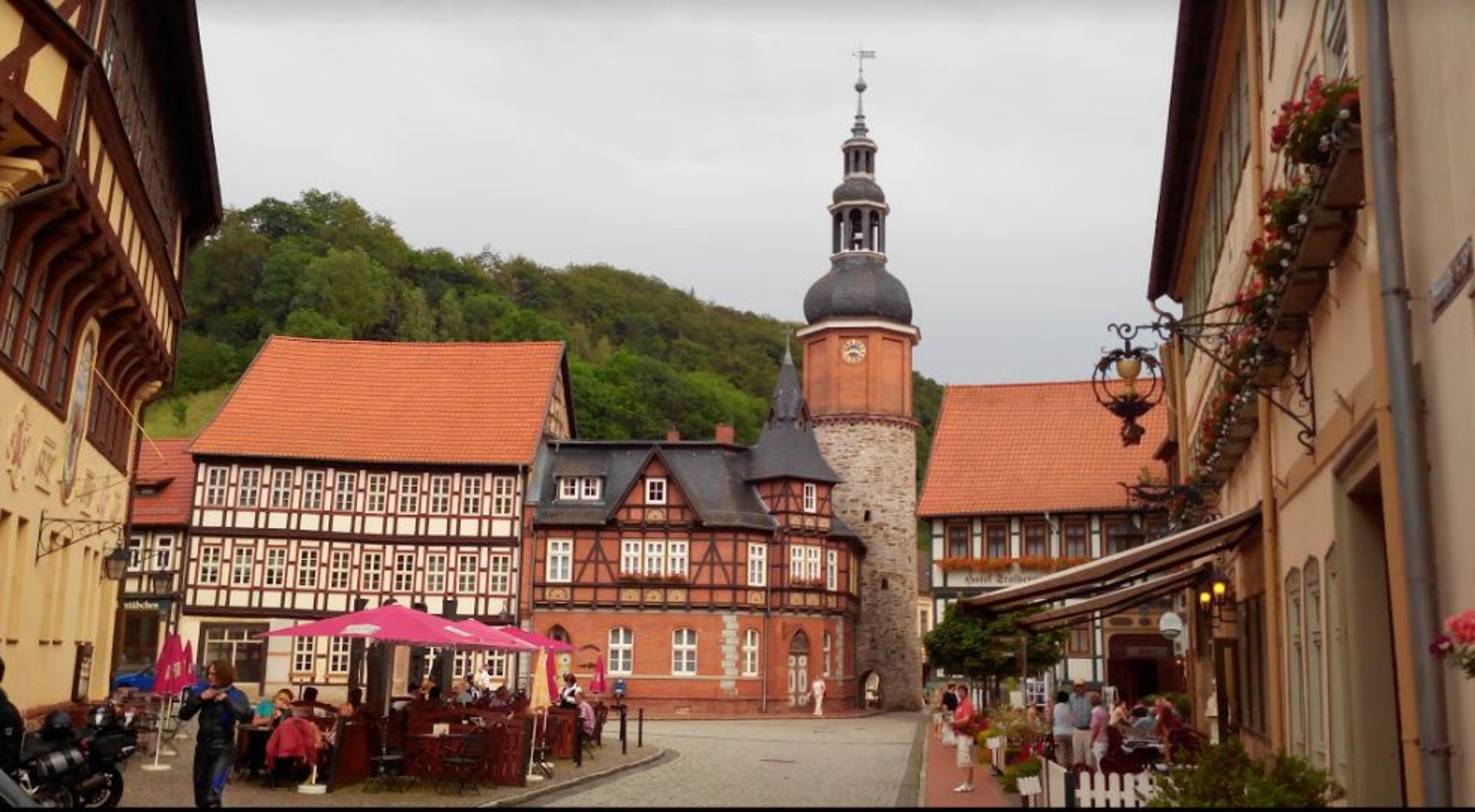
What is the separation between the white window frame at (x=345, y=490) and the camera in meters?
46.4

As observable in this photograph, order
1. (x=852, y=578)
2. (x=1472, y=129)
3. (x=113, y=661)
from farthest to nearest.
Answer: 1. (x=852, y=578)
2. (x=113, y=661)
3. (x=1472, y=129)

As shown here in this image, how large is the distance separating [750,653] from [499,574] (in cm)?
853

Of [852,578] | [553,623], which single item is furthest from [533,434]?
[852,578]

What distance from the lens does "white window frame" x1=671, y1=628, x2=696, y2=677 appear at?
1838 inches

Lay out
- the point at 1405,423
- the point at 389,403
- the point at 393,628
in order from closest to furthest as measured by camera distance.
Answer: the point at 1405,423
the point at 393,628
the point at 389,403

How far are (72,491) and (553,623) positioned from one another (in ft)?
90.2

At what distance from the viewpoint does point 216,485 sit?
4597 centimetres

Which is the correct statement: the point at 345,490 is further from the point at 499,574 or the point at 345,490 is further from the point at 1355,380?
the point at 1355,380

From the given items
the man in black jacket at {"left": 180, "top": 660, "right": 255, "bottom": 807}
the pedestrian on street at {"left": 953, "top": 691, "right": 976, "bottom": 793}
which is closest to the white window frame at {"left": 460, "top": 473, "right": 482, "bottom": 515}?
the pedestrian on street at {"left": 953, "top": 691, "right": 976, "bottom": 793}

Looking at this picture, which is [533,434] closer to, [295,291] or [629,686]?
[629,686]

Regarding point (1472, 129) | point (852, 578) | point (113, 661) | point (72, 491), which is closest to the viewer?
point (1472, 129)

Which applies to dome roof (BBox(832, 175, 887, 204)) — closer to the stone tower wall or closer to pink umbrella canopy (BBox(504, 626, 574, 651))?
the stone tower wall

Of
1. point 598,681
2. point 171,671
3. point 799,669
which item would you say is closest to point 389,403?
point 598,681

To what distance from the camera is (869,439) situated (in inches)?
2202
